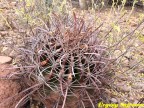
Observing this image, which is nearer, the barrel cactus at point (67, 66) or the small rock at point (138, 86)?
the barrel cactus at point (67, 66)

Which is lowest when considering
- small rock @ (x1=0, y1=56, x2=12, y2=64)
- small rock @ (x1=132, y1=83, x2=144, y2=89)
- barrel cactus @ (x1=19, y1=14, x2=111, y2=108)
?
small rock @ (x1=132, y1=83, x2=144, y2=89)

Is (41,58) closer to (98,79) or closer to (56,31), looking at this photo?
(56,31)

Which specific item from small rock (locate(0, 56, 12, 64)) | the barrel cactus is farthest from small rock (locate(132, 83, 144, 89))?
small rock (locate(0, 56, 12, 64))

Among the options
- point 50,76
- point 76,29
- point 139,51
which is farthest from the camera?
point 139,51

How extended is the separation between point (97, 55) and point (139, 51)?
1.38m

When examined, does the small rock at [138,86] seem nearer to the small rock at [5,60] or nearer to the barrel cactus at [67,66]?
the barrel cactus at [67,66]

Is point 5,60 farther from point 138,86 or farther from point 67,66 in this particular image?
point 138,86

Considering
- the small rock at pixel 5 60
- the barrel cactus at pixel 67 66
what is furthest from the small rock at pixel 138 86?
the small rock at pixel 5 60

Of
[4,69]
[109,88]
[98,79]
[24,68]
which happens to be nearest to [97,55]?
[98,79]

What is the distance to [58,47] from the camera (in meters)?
1.99

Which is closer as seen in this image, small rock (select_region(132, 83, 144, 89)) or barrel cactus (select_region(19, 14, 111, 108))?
barrel cactus (select_region(19, 14, 111, 108))

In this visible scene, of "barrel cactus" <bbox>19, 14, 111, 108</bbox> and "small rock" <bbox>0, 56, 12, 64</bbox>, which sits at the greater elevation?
"barrel cactus" <bbox>19, 14, 111, 108</bbox>

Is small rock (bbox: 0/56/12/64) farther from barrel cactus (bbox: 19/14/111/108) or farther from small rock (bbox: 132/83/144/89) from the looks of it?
small rock (bbox: 132/83/144/89)

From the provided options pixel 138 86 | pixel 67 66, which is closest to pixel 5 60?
pixel 67 66
